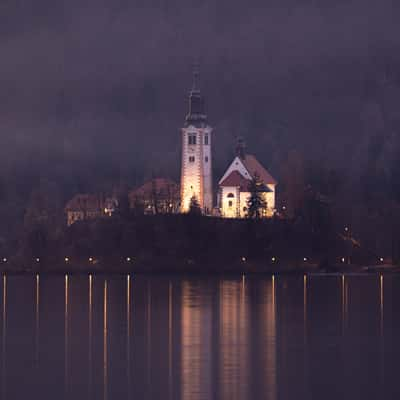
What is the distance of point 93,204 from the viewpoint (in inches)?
5728

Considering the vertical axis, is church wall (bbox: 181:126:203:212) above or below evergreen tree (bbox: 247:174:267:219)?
above

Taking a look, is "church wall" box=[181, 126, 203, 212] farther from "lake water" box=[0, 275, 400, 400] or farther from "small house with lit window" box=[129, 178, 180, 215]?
"lake water" box=[0, 275, 400, 400]

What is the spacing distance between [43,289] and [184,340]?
40.8 meters

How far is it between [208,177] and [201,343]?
74.5 meters

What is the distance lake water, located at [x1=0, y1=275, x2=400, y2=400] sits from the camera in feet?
160

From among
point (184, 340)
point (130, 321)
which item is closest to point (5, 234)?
point (130, 321)

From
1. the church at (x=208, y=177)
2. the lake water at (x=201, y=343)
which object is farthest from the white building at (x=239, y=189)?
the lake water at (x=201, y=343)

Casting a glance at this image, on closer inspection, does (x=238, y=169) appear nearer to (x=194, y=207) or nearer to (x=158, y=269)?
(x=194, y=207)

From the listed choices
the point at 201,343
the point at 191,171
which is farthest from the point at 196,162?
the point at 201,343

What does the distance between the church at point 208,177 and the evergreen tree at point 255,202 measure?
0.90 meters

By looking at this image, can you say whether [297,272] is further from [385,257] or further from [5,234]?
[5,234]

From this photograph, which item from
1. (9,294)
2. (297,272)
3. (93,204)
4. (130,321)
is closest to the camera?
(130,321)

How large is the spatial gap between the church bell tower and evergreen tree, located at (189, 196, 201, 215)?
1438 mm

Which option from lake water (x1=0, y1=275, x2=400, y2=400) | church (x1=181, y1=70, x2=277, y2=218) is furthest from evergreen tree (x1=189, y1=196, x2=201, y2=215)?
lake water (x1=0, y1=275, x2=400, y2=400)
